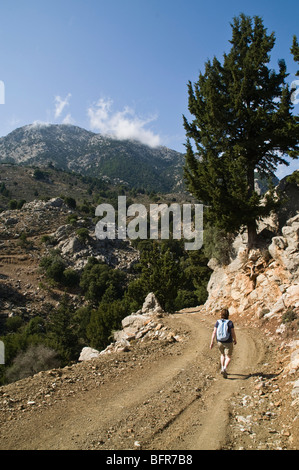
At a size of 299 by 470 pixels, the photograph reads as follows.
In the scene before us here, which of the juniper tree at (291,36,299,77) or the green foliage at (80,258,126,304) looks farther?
the green foliage at (80,258,126,304)

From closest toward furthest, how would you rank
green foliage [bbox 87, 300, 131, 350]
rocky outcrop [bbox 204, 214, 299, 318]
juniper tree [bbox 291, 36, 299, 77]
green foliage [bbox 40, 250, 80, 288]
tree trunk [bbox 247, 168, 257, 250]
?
1. rocky outcrop [bbox 204, 214, 299, 318]
2. juniper tree [bbox 291, 36, 299, 77]
3. tree trunk [bbox 247, 168, 257, 250]
4. green foliage [bbox 87, 300, 131, 350]
5. green foliage [bbox 40, 250, 80, 288]

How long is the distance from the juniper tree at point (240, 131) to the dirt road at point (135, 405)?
10059mm

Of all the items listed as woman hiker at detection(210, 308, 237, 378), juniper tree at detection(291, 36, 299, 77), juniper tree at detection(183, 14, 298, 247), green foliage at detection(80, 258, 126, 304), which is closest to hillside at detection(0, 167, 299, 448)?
woman hiker at detection(210, 308, 237, 378)

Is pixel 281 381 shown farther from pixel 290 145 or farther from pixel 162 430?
pixel 290 145

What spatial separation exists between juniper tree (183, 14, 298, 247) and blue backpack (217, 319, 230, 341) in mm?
10354

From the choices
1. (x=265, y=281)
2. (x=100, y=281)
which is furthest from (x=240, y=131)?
(x=100, y=281)

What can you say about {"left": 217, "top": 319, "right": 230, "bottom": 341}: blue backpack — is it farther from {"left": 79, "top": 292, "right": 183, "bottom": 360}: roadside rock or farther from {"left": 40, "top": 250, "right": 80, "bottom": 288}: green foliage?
{"left": 40, "top": 250, "right": 80, "bottom": 288}: green foliage

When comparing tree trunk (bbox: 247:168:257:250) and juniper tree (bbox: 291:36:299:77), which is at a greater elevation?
juniper tree (bbox: 291:36:299:77)

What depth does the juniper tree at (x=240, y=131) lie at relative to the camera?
17.0 m

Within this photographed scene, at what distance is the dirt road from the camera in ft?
14.5

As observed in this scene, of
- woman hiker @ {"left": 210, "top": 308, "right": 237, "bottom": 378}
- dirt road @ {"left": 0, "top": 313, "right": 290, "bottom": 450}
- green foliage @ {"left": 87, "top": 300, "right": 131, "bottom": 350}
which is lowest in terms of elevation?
green foliage @ {"left": 87, "top": 300, "right": 131, "bottom": 350}

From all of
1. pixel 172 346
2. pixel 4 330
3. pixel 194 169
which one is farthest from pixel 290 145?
pixel 4 330

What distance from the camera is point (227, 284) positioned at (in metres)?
19.4

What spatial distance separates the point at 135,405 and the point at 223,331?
3185mm
